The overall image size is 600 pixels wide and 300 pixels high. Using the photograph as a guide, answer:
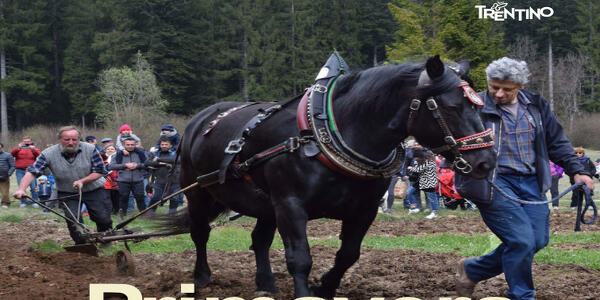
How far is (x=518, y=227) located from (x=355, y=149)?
1.27 m

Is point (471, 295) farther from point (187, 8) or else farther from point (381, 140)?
point (187, 8)

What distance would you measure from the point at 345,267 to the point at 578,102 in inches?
1872

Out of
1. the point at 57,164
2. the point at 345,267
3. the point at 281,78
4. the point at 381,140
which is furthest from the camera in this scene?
the point at 281,78

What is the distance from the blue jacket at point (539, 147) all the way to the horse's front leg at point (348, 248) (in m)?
0.77

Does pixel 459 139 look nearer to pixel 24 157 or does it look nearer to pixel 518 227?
pixel 518 227

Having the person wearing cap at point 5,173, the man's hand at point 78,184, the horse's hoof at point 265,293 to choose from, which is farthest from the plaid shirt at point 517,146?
the person wearing cap at point 5,173

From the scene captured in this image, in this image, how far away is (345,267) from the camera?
508 cm

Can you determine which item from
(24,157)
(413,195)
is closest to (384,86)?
(413,195)

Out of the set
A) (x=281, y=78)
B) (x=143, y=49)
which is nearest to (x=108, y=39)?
(x=143, y=49)

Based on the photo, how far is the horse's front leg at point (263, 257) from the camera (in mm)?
5730

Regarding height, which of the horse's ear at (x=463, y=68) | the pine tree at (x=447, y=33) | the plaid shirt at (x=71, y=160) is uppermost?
the pine tree at (x=447, y=33)

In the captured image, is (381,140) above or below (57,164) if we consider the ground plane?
above

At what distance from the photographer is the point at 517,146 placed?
15.1 ft

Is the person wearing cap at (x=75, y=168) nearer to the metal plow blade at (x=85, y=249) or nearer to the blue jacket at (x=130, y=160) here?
the metal plow blade at (x=85, y=249)
